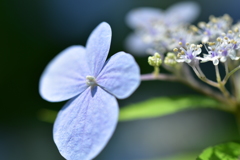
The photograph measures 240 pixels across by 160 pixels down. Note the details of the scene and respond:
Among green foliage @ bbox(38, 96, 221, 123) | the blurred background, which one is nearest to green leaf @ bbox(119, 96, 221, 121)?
green foliage @ bbox(38, 96, 221, 123)

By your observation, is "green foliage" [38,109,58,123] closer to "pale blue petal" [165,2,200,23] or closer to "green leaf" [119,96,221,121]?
"green leaf" [119,96,221,121]

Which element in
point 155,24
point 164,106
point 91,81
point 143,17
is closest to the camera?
point 91,81

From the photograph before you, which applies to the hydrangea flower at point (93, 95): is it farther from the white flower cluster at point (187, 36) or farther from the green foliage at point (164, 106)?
the green foliage at point (164, 106)

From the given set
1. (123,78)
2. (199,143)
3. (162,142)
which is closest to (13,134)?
(162,142)

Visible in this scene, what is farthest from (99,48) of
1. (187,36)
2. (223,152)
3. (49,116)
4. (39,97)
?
(39,97)

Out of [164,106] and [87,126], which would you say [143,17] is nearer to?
[164,106]

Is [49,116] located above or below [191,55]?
below
